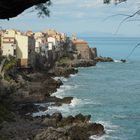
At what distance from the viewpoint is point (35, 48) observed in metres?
83.3

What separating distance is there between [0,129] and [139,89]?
37.7m

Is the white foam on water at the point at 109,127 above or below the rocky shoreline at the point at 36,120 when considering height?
below

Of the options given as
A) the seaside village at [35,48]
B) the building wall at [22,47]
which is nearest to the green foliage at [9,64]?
the seaside village at [35,48]

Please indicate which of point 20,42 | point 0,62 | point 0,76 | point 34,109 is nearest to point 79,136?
point 34,109

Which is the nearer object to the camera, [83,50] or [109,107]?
[109,107]

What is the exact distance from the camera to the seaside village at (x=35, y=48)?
69.4 m

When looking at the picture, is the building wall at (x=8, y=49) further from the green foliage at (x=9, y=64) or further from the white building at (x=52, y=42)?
the white building at (x=52, y=42)

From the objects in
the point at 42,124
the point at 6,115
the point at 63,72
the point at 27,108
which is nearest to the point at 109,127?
the point at 42,124

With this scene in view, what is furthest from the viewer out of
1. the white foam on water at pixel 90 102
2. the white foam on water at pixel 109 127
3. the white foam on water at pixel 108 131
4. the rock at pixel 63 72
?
the rock at pixel 63 72

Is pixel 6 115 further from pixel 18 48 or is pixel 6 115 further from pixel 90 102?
pixel 18 48

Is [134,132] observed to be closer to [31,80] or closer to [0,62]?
[0,62]

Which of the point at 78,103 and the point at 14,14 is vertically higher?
the point at 14,14

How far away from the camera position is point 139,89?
6222cm

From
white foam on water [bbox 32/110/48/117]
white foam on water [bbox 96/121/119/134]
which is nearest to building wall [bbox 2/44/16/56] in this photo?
white foam on water [bbox 32/110/48/117]
